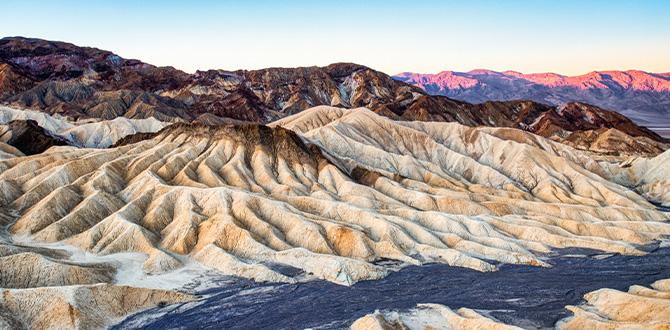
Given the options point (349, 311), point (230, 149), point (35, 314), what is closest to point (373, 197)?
point (230, 149)

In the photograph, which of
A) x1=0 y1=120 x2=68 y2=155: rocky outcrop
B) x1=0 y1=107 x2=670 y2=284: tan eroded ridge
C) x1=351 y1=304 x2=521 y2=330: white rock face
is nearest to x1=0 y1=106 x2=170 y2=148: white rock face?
x1=0 y1=120 x2=68 y2=155: rocky outcrop

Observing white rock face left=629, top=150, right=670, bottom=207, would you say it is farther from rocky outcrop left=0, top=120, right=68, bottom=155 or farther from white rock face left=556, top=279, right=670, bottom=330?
rocky outcrop left=0, top=120, right=68, bottom=155

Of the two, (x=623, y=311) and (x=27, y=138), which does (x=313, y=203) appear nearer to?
(x=623, y=311)

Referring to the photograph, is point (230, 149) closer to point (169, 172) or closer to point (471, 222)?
point (169, 172)

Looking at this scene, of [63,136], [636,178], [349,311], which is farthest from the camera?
[63,136]

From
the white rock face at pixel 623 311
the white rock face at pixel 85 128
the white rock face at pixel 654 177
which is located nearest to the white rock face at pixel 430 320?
the white rock face at pixel 623 311

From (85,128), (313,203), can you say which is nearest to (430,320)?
(313,203)
